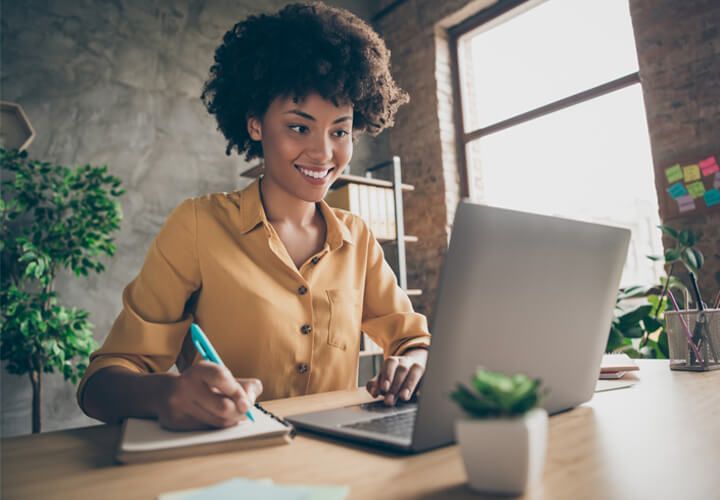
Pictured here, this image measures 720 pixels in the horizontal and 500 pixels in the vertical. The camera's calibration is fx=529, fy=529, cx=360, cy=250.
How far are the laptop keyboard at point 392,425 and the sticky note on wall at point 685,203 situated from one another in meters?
2.73

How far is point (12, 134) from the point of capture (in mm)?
2984

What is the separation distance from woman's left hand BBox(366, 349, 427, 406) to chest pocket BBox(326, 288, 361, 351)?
0.98 ft

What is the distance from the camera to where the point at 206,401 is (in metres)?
0.68

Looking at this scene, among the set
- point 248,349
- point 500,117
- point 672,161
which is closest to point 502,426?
point 248,349

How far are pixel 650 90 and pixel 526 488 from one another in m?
3.20

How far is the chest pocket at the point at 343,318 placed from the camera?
124 centimetres

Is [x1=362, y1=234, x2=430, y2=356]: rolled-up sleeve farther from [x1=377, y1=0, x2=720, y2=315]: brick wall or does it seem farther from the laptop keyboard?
[x1=377, y1=0, x2=720, y2=315]: brick wall

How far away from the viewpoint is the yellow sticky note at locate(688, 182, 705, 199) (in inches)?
110

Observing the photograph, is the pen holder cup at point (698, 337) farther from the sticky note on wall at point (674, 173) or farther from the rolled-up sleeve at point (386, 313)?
the sticky note on wall at point (674, 173)

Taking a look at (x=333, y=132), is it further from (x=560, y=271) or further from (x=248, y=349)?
(x=560, y=271)

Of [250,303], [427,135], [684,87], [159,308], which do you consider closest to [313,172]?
[250,303]

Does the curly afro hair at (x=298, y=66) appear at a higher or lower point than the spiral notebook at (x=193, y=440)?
higher

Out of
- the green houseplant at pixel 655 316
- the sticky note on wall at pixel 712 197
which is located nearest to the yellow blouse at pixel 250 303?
the green houseplant at pixel 655 316

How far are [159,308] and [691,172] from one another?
2.86 m
